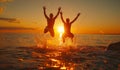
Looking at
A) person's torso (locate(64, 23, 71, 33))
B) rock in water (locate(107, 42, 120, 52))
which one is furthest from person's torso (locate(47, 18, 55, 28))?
rock in water (locate(107, 42, 120, 52))

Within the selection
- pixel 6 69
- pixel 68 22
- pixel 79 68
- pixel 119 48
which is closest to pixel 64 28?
pixel 68 22

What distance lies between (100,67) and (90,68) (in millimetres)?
1010

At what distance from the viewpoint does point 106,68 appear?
1792 centimetres

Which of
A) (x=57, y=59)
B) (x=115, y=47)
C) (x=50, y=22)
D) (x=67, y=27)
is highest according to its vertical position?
(x=50, y=22)

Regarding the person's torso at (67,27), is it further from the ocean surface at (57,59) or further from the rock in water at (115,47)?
the rock in water at (115,47)

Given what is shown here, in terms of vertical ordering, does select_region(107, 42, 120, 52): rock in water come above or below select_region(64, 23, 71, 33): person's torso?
below

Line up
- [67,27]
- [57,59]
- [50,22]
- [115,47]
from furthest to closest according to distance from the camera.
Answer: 1. [115,47]
2. [67,27]
3. [57,59]
4. [50,22]

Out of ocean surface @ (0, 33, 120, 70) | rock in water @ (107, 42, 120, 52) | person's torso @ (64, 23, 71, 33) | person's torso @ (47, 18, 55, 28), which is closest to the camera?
ocean surface @ (0, 33, 120, 70)

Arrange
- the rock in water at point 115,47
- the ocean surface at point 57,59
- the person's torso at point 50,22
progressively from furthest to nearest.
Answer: the rock in water at point 115,47 → the person's torso at point 50,22 → the ocean surface at point 57,59

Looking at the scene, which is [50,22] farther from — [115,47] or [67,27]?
[115,47]

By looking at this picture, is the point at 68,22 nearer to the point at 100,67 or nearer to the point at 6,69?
the point at 100,67

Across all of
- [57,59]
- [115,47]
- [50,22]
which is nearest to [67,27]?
[50,22]

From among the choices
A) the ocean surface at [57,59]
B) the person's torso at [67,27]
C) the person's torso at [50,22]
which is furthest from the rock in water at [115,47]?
the person's torso at [50,22]

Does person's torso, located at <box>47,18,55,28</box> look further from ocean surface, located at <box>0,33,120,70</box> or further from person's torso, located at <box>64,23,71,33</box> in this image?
ocean surface, located at <box>0,33,120,70</box>
